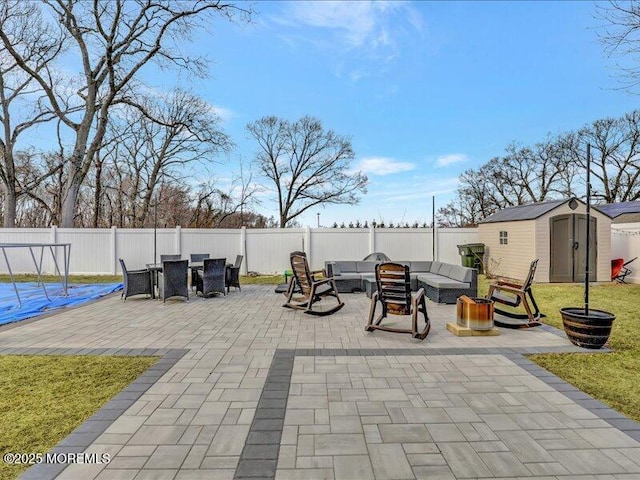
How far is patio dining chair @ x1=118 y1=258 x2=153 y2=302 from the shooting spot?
7.35 meters

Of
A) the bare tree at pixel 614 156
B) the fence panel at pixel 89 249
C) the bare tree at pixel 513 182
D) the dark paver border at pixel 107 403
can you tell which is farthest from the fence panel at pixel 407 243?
the bare tree at pixel 614 156

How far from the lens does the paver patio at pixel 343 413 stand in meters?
1.95

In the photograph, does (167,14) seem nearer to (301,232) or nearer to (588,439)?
(301,232)

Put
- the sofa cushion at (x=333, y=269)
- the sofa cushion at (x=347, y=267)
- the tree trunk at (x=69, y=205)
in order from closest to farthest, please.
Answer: the sofa cushion at (x=333, y=269) → the sofa cushion at (x=347, y=267) → the tree trunk at (x=69, y=205)

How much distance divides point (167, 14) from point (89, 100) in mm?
4787

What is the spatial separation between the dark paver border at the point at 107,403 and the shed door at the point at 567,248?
412 inches

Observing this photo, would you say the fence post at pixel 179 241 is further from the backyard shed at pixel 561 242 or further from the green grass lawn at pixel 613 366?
the backyard shed at pixel 561 242

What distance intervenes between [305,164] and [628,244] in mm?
19045

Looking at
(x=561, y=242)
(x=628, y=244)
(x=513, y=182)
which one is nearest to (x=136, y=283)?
(x=561, y=242)

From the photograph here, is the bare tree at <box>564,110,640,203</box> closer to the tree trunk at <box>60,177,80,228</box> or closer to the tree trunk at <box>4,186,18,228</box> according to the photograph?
the tree trunk at <box>60,177,80,228</box>

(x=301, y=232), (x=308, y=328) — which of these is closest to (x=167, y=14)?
(x=301, y=232)

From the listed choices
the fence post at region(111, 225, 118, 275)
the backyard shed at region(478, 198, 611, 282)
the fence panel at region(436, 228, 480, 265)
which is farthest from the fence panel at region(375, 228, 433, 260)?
the fence post at region(111, 225, 118, 275)

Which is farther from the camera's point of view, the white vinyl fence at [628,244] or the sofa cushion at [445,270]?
the white vinyl fence at [628,244]

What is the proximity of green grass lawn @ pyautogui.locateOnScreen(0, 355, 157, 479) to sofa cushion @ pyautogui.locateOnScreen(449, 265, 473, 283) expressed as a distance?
5613 mm
